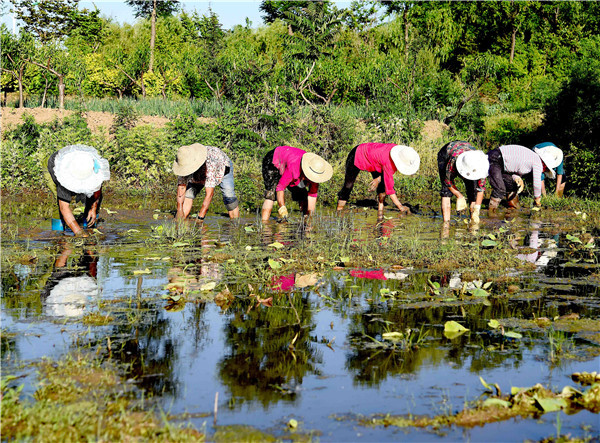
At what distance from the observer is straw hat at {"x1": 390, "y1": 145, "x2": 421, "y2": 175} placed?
1105cm

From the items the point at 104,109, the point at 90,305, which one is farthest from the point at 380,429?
the point at 104,109

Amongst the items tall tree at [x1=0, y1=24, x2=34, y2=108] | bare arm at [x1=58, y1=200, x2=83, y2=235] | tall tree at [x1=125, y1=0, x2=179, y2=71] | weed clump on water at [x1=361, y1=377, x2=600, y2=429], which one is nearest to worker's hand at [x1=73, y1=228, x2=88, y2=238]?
bare arm at [x1=58, y1=200, x2=83, y2=235]

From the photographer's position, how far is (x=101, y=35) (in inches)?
1523

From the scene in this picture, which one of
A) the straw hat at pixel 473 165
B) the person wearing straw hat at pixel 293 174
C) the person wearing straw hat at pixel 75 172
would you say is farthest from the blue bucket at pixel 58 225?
the straw hat at pixel 473 165

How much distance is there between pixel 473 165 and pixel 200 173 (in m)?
4.18

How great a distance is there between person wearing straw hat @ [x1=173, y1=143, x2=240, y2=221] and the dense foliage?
5292mm

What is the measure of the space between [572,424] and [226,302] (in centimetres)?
319

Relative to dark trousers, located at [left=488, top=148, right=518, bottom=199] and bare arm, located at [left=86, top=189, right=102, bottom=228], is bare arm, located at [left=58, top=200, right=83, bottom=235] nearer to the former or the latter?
bare arm, located at [left=86, top=189, right=102, bottom=228]

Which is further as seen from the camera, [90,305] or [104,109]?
[104,109]

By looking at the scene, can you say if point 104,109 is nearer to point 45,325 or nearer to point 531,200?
point 531,200

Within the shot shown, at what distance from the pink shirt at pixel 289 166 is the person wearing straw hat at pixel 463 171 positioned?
89.7 inches

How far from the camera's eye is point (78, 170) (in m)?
8.38

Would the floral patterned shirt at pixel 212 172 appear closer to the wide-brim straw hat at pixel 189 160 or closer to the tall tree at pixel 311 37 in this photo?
the wide-brim straw hat at pixel 189 160

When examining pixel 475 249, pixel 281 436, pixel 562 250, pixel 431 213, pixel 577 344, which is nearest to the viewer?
pixel 281 436
